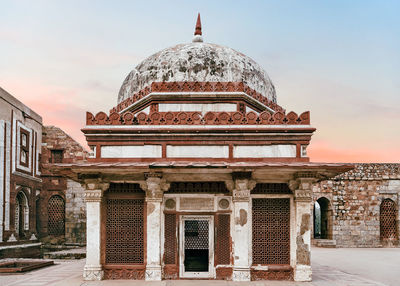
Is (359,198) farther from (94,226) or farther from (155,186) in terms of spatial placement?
(94,226)

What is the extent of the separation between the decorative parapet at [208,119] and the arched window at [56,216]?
13.3 meters

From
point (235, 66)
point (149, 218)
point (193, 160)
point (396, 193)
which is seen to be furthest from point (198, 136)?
point (396, 193)

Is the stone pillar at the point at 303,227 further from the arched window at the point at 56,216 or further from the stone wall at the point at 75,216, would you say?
the arched window at the point at 56,216

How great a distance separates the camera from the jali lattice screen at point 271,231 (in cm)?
1085

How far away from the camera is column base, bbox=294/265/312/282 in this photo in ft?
34.5

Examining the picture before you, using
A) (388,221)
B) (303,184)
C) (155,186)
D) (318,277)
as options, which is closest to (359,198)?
(388,221)

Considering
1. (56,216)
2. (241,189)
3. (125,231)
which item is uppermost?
(241,189)

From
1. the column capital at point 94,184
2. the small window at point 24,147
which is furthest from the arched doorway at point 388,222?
the small window at point 24,147

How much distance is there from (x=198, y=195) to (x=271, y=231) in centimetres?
216

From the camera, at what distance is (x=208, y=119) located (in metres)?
11.3

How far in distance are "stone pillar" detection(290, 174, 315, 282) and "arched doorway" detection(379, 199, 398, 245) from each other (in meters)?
16.6

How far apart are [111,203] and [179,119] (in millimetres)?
2933

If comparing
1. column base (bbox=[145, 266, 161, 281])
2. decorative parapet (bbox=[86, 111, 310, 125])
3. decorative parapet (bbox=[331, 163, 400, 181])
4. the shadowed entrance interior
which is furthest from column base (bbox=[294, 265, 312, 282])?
decorative parapet (bbox=[331, 163, 400, 181])

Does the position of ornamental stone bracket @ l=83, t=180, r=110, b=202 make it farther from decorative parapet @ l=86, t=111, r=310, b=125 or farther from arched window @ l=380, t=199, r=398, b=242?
arched window @ l=380, t=199, r=398, b=242
